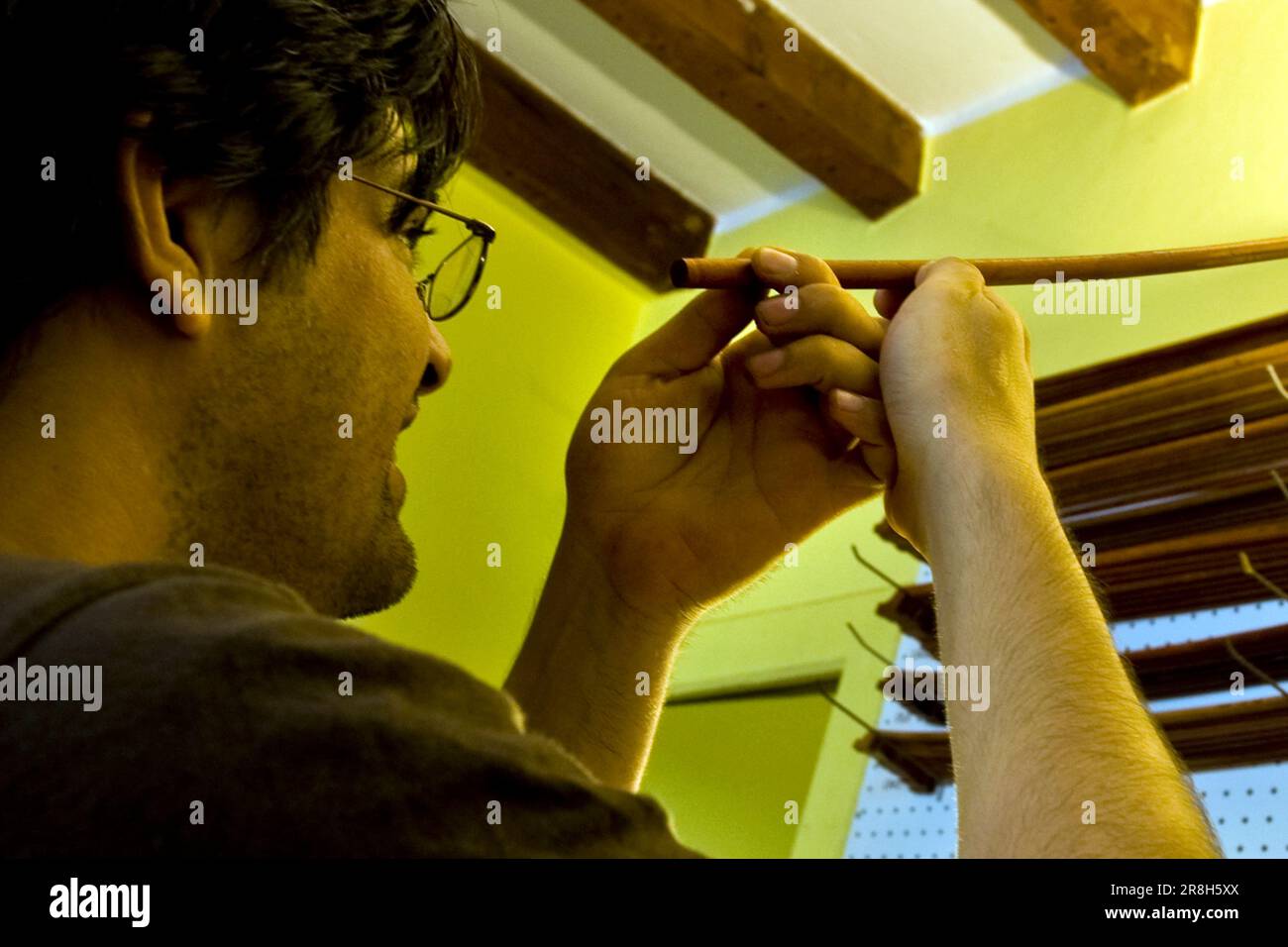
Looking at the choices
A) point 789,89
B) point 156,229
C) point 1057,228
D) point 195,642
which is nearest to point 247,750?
point 195,642

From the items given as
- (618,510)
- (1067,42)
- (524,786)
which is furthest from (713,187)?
(524,786)

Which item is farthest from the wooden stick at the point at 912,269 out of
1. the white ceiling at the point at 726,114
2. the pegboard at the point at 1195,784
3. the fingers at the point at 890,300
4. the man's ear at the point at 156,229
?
the white ceiling at the point at 726,114

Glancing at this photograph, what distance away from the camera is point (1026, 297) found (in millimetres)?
3297

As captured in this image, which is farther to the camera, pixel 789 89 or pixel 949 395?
pixel 789 89

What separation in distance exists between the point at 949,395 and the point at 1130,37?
2.61 meters

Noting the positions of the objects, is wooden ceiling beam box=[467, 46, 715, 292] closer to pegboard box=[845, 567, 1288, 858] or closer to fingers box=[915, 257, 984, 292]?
pegboard box=[845, 567, 1288, 858]

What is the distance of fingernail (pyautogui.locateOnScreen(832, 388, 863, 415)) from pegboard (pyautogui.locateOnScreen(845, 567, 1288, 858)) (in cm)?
92

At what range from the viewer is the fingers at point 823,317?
1.09 m

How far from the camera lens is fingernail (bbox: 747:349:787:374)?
1123 millimetres

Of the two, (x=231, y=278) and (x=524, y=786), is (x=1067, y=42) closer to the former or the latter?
(x=231, y=278)

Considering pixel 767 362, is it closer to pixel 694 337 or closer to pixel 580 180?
pixel 694 337

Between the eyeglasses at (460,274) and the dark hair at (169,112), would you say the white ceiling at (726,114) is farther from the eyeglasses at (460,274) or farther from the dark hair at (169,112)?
the dark hair at (169,112)

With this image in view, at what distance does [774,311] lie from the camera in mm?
1102
